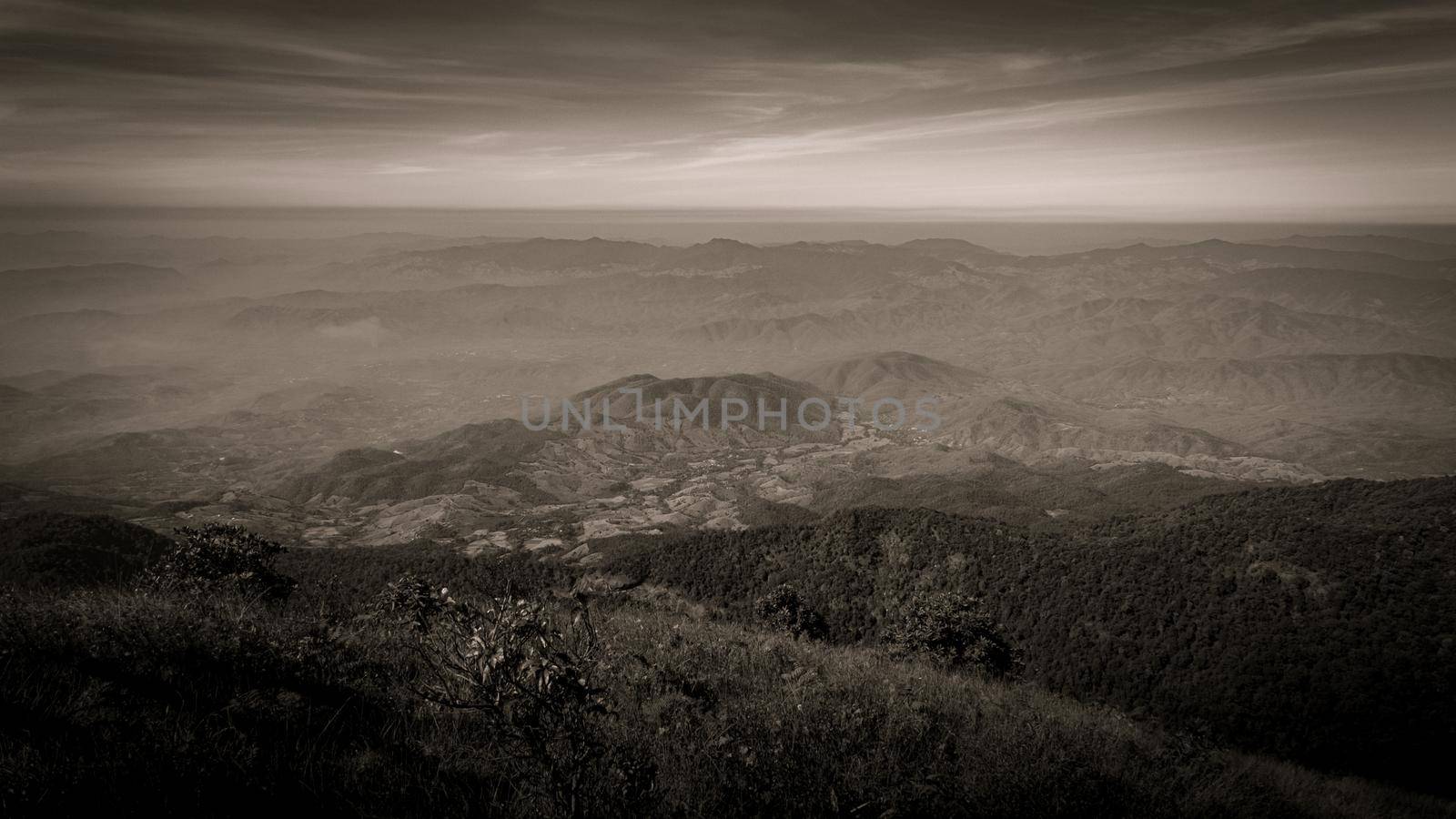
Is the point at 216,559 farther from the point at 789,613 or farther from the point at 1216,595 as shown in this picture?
the point at 1216,595

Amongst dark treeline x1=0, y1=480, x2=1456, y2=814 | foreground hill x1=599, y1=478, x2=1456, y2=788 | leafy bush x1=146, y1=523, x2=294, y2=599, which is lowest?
foreground hill x1=599, y1=478, x2=1456, y2=788

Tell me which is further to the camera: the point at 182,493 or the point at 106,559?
the point at 182,493

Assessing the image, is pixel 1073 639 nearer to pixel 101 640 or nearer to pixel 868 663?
pixel 868 663

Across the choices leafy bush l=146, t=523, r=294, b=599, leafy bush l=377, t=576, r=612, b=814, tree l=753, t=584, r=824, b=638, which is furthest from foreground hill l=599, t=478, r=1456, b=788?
leafy bush l=377, t=576, r=612, b=814

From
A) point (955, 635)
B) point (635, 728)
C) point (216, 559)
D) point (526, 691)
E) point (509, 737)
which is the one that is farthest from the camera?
point (955, 635)

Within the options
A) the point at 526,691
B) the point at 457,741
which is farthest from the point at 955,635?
the point at 526,691

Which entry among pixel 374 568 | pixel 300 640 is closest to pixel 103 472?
pixel 374 568

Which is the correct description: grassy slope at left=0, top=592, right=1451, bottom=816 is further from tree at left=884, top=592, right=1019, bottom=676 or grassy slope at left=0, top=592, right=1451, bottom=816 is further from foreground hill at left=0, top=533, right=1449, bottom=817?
tree at left=884, top=592, right=1019, bottom=676
